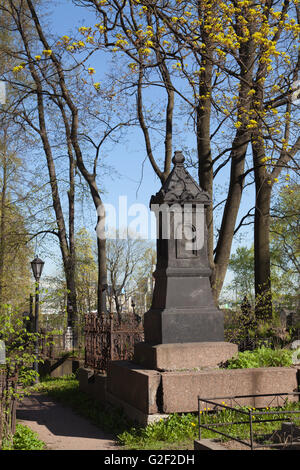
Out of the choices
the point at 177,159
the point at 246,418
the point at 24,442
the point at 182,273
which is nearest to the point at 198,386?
the point at 246,418

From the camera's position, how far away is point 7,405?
791cm

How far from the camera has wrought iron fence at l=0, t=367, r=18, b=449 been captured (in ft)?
23.5

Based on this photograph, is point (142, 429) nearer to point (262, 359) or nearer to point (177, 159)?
point (262, 359)

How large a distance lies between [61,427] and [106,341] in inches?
112

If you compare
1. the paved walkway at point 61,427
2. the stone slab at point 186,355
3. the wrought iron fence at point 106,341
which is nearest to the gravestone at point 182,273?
the stone slab at point 186,355

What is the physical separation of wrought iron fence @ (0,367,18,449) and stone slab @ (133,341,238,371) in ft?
7.11

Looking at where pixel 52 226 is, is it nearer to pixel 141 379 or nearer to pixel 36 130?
pixel 36 130

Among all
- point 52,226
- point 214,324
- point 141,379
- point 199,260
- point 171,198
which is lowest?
point 141,379

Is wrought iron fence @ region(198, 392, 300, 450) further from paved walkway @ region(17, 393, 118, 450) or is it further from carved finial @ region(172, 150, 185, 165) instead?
carved finial @ region(172, 150, 185, 165)

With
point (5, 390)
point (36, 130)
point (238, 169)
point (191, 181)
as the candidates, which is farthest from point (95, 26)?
point (36, 130)

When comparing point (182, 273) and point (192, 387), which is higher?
point (182, 273)

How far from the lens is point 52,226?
24844 mm

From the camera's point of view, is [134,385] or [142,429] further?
[134,385]

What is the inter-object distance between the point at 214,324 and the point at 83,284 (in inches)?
949
